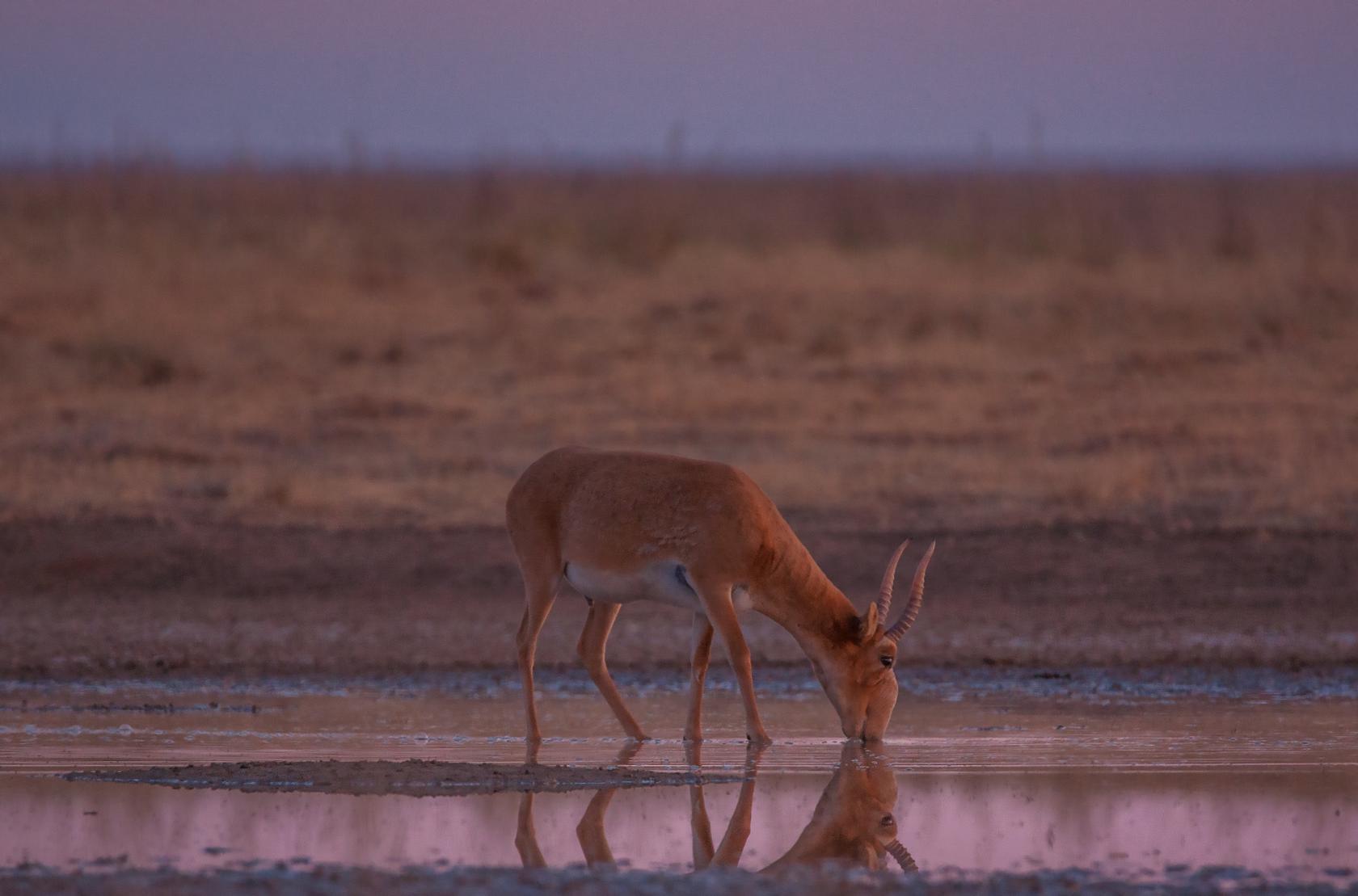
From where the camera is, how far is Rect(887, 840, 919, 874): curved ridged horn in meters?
7.40

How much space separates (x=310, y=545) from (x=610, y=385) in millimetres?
8019

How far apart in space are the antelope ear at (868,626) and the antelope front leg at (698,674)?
2.59 feet

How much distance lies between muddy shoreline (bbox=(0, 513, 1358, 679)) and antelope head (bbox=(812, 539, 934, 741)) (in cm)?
260

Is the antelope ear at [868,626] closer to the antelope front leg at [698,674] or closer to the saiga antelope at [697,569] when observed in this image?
the saiga antelope at [697,569]

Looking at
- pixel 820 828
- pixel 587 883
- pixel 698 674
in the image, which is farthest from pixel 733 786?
pixel 587 883

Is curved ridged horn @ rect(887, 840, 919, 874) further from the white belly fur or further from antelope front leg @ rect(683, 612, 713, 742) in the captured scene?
the white belly fur

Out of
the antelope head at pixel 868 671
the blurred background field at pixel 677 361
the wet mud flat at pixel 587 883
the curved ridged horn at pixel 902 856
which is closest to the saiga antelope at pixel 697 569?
the antelope head at pixel 868 671

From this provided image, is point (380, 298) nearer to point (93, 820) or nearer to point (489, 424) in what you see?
point (489, 424)

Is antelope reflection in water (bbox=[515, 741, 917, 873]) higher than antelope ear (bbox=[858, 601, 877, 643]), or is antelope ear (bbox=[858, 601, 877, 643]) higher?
antelope ear (bbox=[858, 601, 877, 643])

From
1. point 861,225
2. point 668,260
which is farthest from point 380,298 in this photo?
point 861,225

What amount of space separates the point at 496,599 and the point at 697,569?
4.30m

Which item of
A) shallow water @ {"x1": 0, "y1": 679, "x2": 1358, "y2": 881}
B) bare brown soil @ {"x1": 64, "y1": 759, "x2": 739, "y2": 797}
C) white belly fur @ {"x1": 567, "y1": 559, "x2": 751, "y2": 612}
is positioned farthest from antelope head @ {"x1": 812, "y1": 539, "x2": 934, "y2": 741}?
bare brown soil @ {"x1": 64, "y1": 759, "x2": 739, "y2": 797}

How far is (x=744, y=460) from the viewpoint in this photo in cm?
1878

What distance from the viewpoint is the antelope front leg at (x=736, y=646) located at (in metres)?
9.80
